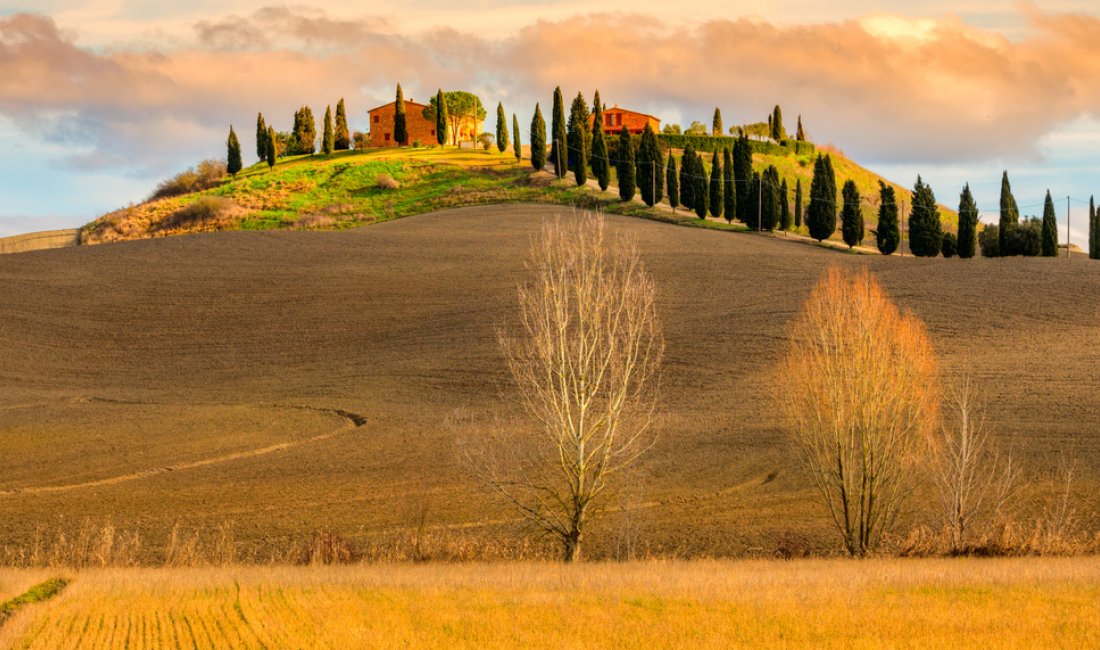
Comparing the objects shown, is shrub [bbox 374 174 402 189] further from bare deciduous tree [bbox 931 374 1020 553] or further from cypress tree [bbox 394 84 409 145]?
bare deciduous tree [bbox 931 374 1020 553]

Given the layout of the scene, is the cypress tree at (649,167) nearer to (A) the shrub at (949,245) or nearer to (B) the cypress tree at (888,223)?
(B) the cypress tree at (888,223)

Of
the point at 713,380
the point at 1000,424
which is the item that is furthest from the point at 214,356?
the point at 1000,424

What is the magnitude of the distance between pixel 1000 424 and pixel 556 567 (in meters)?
20.9

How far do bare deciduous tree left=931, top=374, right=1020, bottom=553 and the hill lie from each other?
206ft

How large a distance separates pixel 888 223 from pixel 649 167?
91.6 feet

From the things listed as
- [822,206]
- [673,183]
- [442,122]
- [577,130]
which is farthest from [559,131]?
[822,206]

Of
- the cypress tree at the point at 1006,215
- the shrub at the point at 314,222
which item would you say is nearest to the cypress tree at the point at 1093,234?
the cypress tree at the point at 1006,215

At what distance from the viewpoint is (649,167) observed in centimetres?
10862

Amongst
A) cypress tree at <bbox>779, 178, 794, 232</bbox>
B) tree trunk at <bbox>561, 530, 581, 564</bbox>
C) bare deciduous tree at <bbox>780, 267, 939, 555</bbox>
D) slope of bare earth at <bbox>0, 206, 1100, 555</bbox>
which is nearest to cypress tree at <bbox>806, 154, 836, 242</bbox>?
slope of bare earth at <bbox>0, 206, 1100, 555</bbox>

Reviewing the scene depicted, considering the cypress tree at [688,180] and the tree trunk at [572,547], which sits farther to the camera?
the cypress tree at [688,180]

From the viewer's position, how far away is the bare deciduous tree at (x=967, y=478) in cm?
2841

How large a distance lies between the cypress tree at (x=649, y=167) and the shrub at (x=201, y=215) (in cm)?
3599

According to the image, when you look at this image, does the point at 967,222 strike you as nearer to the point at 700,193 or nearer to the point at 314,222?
the point at 700,193

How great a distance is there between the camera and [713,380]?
47938 millimetres
